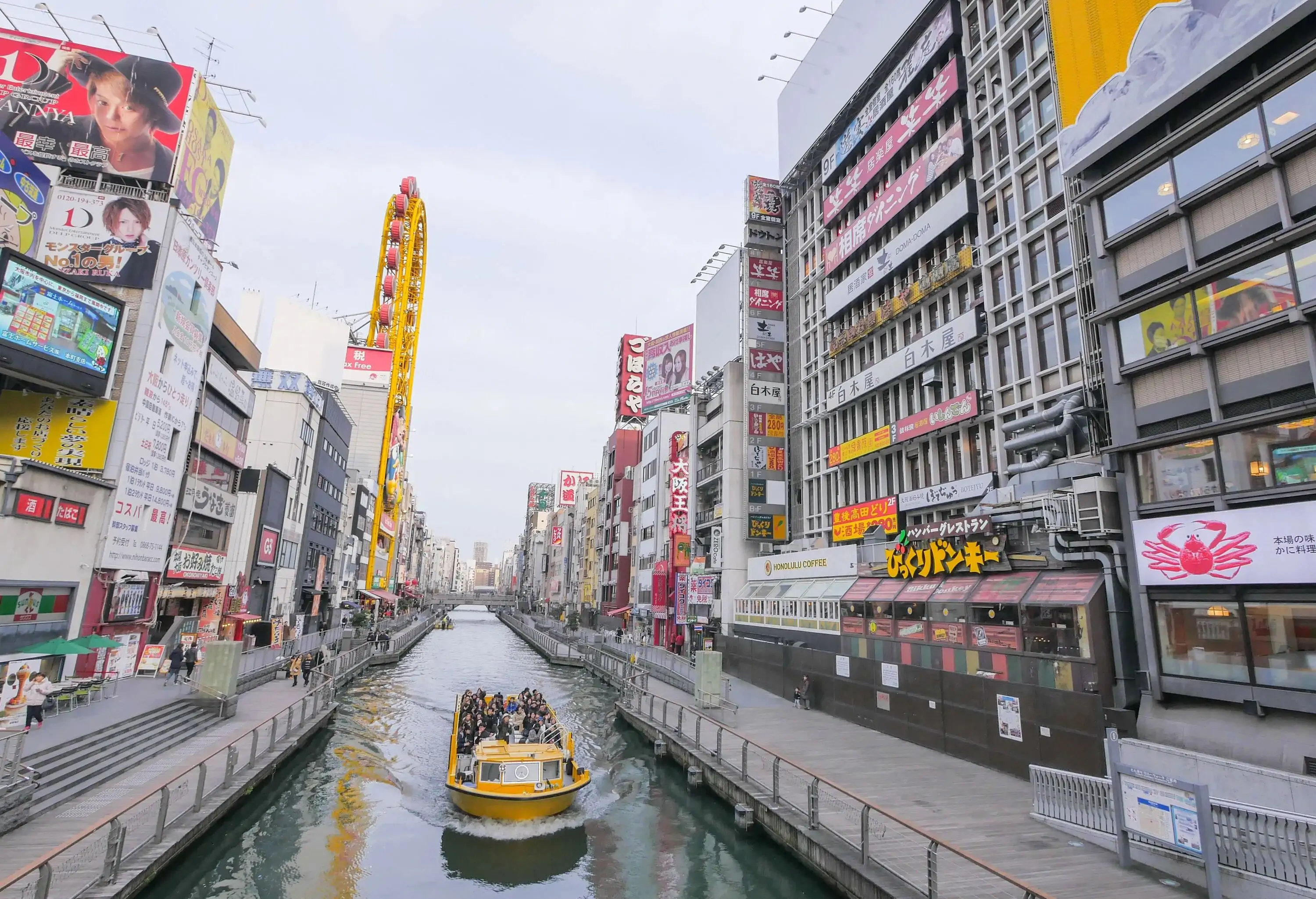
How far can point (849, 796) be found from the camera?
45.7ft

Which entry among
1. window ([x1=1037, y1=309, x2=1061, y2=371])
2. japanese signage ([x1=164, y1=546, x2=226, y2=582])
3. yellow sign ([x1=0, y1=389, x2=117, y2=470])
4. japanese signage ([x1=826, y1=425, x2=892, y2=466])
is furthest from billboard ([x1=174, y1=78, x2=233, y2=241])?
window ([x1=1037, y1=309, x2=1061, y2=371])

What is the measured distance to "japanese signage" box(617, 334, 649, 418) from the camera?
3123 inches

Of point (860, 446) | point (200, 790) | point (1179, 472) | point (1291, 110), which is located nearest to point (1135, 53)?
point (1291, 110)

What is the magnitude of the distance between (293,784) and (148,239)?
22977 mm

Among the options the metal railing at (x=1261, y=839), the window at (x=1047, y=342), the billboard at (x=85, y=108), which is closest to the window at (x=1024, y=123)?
the window at (x=1047, y=342)

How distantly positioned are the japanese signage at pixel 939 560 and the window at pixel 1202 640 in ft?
18.1

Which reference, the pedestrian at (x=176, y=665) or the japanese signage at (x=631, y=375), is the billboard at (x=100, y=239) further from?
the japanese signage at (x=631, y=375)

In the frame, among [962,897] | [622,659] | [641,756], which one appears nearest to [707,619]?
[622,659]

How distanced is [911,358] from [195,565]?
3699cm

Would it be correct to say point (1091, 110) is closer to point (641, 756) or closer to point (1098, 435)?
point (1098, 435)

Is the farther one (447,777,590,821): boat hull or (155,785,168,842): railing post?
(447,777,590,821): boat hull

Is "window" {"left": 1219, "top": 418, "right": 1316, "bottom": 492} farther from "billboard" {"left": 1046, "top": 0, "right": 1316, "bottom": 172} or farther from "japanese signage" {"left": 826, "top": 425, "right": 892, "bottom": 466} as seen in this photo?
"japanese signage" {"left": 826, "top": 425, "right": 892, "bottom": 466}

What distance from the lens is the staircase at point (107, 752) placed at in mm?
15117

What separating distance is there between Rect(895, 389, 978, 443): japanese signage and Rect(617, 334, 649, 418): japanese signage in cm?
4945
